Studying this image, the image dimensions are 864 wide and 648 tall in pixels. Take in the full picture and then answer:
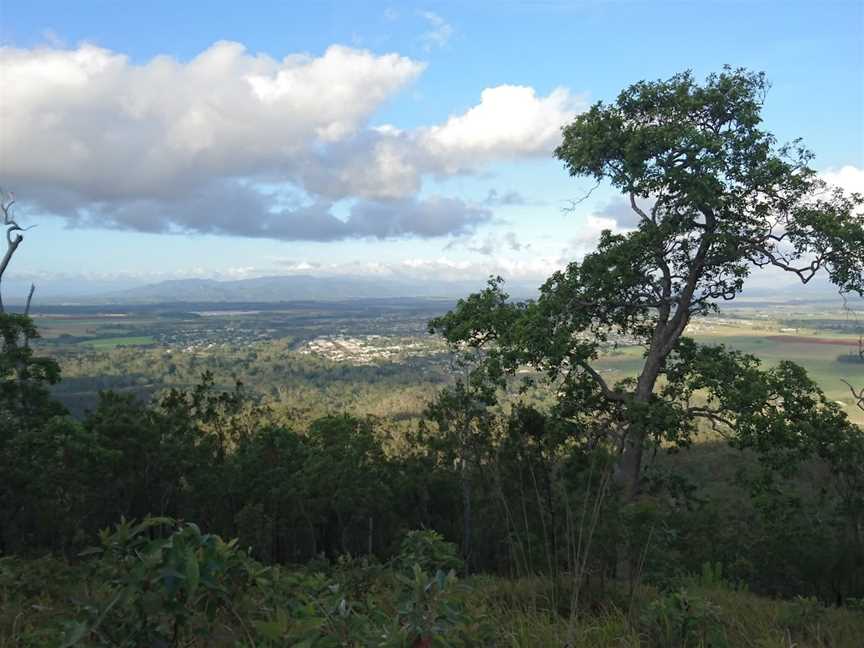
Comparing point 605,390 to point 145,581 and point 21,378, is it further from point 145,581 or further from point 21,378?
point 21,378

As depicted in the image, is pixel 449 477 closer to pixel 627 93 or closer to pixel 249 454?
pixel 249 454

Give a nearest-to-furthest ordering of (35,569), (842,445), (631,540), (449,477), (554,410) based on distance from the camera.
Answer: (35,569) → (631,540) → (842,445) → (554,410) → (449,477)

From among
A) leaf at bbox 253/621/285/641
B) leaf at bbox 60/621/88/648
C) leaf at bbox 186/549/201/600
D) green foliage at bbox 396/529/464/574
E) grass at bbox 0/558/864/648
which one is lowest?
grass at bbox 0/558/864/648

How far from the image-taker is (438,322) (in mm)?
11852

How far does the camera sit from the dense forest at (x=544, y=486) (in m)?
2.37

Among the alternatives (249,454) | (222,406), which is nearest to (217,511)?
(249,454)

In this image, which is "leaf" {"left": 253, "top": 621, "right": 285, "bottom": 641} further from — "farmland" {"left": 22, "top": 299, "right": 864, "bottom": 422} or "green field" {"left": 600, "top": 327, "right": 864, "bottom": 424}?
"farmland" {"left": 22, "top": 299, "right": 864, "bottom": 422}

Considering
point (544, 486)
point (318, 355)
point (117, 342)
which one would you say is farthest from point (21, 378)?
point (117, 342)

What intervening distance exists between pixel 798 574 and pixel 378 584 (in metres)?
15.3

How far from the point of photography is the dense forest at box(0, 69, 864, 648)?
2.37m

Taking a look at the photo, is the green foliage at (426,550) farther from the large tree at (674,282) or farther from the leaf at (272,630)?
the large tree at (674,282)

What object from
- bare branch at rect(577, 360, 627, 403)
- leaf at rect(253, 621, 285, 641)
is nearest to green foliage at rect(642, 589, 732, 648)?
leaf at rect(253, 621, 285, 641)

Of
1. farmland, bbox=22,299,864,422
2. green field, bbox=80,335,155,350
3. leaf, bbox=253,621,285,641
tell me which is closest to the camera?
leaf, bbox=253,621,285,641

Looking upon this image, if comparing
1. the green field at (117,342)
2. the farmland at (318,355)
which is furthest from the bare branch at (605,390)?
the green field at (117,342)
